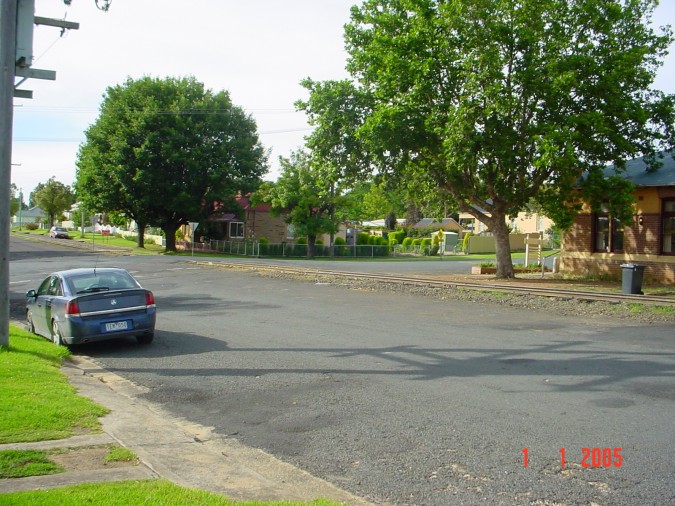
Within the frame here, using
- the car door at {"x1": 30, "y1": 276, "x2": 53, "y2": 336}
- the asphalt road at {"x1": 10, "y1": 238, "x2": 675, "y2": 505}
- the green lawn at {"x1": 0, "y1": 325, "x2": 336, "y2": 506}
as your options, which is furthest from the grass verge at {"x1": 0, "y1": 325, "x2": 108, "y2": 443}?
the car door at {"x1": 30, "y1": 276, "x2": 53, "y2": 336}

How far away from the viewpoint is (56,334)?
42.0ft

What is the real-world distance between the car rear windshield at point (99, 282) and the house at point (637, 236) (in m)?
18.8

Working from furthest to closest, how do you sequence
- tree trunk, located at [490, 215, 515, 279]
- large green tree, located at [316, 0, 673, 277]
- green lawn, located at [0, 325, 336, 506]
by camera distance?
1. tree trunk, located at [490, 215, 515, 279]
2. large green tree, located at [316, 0, 673, 277]
3. green lawn, located at [0, 325, 336, 506]

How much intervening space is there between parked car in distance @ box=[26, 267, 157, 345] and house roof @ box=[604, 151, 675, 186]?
19571 mm

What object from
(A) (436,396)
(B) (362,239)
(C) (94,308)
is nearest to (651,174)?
(A) (436,396)

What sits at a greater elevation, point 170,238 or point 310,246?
point 170,238

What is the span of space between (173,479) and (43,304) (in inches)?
363

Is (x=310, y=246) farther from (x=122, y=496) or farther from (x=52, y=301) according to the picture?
(x=122, y=496)

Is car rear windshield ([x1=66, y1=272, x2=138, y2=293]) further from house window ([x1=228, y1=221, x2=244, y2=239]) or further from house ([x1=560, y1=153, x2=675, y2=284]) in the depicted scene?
house window ([x1=228, y1=221, x2=244, y2=239])

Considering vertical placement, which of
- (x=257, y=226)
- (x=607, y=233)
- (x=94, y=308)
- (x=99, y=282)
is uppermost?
(x=257, y=226)

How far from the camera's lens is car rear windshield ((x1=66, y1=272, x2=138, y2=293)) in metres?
12.7

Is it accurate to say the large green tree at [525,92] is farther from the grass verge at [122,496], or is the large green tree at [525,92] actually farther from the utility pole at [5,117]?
the grass verge at [122,496]

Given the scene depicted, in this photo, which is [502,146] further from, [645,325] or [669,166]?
[645,325]

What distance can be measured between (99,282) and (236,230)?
180 ft
